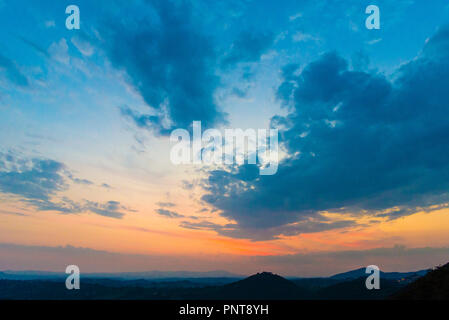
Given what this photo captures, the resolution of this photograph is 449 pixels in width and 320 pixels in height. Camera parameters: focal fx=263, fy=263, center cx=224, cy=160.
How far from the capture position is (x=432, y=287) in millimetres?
41312

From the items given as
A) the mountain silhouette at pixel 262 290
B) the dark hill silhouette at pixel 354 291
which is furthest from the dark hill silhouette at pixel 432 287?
the mountain silhouette at pixel 262 290

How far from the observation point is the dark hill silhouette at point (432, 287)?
38594 millimetres

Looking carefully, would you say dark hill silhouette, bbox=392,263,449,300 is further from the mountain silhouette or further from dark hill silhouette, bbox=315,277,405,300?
the mountain silhouette

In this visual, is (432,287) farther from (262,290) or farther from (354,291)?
(262,290)

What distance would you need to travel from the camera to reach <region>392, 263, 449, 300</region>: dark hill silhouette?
3859cm

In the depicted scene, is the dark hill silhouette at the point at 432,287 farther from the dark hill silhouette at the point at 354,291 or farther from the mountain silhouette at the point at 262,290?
the mountain silhouette at the point at 262,290

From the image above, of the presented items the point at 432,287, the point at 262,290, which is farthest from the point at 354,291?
the point at 432,287
